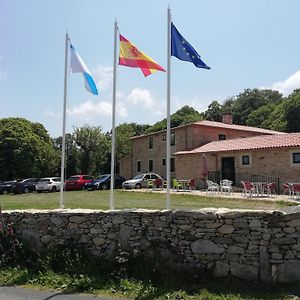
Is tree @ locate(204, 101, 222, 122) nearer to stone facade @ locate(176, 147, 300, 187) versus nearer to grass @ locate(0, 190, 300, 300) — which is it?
stone facade @ locate(176, 147, 300, 187)

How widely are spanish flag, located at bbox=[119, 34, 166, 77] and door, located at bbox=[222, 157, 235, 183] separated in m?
21.3

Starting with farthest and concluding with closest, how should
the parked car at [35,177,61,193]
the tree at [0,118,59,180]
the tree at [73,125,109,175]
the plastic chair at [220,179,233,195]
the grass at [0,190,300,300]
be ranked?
the tree at [73,125,109,175] < the tree at [0,118,59,180] < the parked car at [35,177,61,193] < the plastic chair at [220,179,233,195] < the grass at [0,190,300,300]

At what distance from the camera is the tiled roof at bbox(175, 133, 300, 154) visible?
86.6 feet

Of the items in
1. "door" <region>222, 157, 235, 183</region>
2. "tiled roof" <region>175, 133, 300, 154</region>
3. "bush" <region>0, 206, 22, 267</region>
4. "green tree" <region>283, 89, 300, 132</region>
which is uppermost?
"green tree" <region>283, 89, 300, 132</region>

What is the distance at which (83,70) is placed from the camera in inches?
442

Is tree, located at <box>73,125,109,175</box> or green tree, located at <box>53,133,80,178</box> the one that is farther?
green tree, located at <box>53,133,80,178</box>

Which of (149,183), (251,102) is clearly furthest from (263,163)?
(251,102)

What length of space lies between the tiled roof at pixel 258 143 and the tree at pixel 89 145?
2046 centimetres

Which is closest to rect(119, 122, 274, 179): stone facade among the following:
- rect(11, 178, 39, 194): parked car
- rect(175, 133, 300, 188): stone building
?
rect(175, 133, 300, 188): stone building

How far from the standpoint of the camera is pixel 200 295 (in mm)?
6305

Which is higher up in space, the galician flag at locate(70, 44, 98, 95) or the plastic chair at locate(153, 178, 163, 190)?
the galician flag at locate(70, 44, 98, 95)

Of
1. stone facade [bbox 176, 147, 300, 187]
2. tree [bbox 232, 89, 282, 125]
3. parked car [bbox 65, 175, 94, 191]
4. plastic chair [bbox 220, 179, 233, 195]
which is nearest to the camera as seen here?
plastic chair [bbox 220, 179, 233, 195]

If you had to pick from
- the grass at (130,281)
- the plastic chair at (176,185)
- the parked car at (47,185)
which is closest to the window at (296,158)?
the plastic chair at (176,185)

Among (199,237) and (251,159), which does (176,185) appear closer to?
(251,159)
